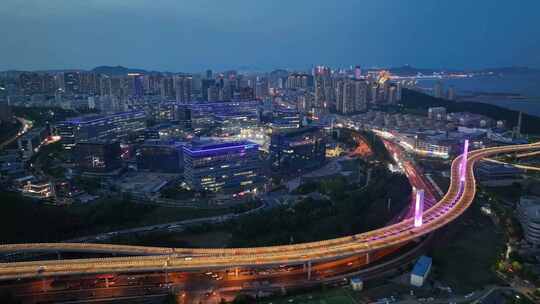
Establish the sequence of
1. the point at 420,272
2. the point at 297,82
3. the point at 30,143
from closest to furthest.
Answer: the point at 420,272 → the point at 30,143 → the point at 297,82

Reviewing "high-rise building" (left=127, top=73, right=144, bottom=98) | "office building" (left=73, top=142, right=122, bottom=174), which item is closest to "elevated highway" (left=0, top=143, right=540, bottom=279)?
"office building" (left=73, top=142, right=122, bottom=174)

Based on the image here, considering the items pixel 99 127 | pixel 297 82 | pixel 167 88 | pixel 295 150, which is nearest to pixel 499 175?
pixel 295 150

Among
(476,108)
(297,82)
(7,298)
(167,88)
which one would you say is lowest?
(7,298)

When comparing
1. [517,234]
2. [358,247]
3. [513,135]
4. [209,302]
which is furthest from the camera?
[513,135]

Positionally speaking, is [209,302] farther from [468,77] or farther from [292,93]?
[468,77]

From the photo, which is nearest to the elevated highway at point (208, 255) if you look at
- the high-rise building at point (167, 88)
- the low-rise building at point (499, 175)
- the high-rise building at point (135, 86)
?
the low-rise building at point (499, 175)

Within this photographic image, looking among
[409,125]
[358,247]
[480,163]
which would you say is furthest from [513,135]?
[358,247]

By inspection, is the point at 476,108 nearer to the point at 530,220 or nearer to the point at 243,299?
the point at 530,220

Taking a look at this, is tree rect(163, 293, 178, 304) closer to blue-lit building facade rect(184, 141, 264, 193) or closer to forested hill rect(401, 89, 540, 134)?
blue-lit building facade rect(184, 141, 264, 193)
